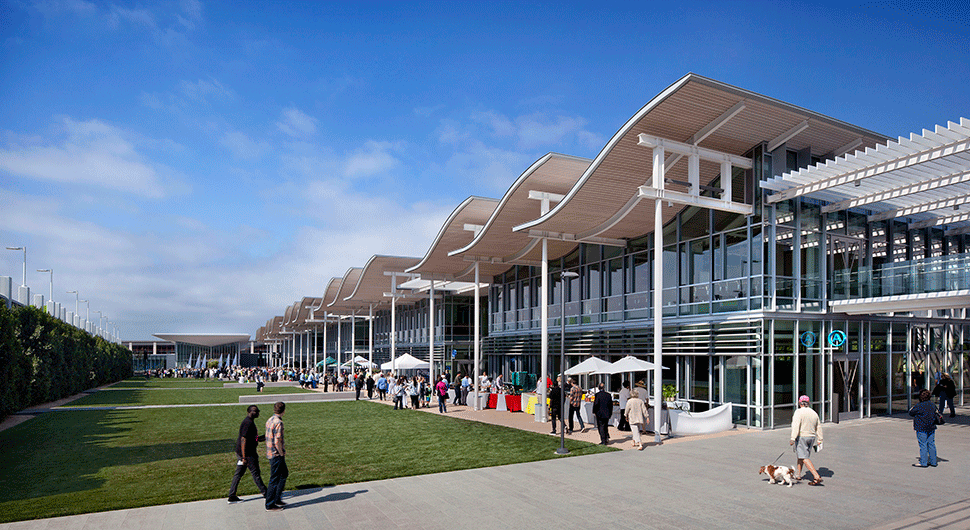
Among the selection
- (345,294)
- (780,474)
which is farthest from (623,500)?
(345,294)

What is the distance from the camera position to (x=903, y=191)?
698 inches

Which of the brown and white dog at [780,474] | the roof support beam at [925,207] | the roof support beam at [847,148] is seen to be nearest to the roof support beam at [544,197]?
the roof support beam at [847,148]

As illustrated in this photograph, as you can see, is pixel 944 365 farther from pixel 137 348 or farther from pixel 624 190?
pixel 137 348

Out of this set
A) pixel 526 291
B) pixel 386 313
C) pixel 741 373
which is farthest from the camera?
pixel 386 313

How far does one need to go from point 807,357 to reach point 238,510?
15677 mm

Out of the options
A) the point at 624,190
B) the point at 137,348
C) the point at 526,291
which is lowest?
the point at 137,348

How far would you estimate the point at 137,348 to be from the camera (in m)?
164

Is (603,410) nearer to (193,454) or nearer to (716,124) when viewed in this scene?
(716,124)

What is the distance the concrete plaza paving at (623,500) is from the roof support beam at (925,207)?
29.5 ft

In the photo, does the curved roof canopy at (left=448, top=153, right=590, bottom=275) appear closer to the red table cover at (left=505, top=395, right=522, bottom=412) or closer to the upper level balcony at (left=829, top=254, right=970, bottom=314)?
the red table cover at (left=505, top=395, right=522, bottom=412)

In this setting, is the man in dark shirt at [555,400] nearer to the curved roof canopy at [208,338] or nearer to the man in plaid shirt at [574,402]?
the man in plaid shirt at [574,402]

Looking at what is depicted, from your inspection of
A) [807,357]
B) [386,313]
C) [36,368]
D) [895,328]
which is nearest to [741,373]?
[807,357]

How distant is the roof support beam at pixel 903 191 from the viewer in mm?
16508

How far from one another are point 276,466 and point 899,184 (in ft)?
57.0
